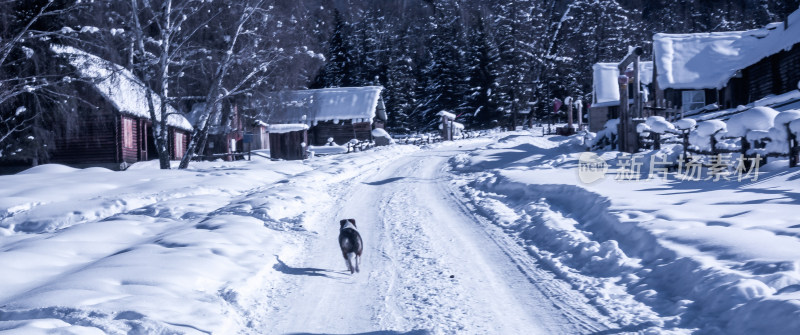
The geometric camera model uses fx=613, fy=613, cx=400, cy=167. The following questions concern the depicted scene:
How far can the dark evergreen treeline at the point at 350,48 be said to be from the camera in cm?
2323

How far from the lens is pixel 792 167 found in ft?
43.1

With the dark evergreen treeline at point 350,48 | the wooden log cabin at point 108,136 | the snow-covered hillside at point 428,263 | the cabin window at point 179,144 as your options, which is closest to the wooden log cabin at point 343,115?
the dark evergreen treeline at point 350,48

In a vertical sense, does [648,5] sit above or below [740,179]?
above

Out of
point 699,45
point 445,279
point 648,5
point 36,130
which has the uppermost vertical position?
point 648,5

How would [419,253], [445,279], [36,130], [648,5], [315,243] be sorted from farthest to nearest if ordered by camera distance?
[648,5] < [36,130] < [315,243] < [419,253] < [445,279]

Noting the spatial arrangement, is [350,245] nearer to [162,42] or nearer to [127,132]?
[162,42]

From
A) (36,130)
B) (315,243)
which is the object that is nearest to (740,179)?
(315,243)

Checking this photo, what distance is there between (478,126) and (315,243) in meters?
57.3

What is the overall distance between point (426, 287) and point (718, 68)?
3160cm

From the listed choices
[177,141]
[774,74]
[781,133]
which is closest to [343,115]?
[177,141]

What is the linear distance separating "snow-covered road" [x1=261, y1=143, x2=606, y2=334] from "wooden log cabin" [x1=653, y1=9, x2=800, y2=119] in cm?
2081

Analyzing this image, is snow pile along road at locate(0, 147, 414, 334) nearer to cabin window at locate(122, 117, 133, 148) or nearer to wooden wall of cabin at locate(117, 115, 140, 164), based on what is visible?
wooden wall of cabin at locate(117, 115, 140, 164)

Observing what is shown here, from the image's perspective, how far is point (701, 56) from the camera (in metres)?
34.3

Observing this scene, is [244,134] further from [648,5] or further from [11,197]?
[648,5]
